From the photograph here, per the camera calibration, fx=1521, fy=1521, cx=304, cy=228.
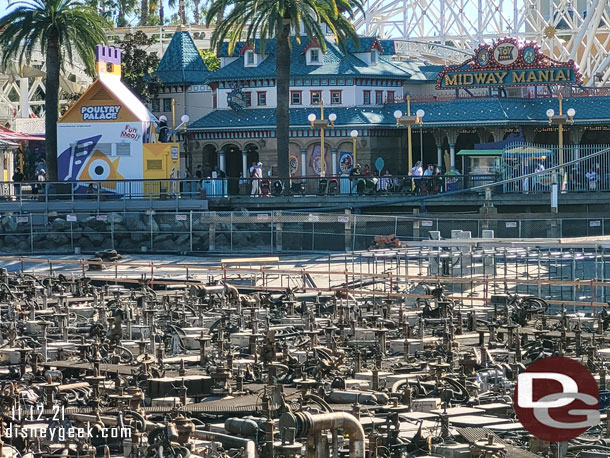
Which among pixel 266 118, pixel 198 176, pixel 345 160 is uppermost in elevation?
pixel 266 118

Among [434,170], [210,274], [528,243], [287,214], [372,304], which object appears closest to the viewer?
[372,304]

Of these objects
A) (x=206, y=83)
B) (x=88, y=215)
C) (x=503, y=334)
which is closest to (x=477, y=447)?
(x=503, y=334)

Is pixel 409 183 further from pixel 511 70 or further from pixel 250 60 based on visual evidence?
pixel 250 60

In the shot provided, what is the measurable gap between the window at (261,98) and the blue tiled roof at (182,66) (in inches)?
208

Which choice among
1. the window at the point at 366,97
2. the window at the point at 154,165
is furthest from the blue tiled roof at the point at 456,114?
the window at the point at 154,165

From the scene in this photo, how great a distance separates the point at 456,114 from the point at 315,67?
32.6ft

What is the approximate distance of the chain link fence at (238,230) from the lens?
62.8 m

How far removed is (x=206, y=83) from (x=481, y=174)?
25.8 metres

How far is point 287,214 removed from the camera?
218ft

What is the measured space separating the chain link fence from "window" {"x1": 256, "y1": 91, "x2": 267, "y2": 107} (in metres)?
20.6

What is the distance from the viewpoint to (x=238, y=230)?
218 feet

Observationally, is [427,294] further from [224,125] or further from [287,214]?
[224,125]

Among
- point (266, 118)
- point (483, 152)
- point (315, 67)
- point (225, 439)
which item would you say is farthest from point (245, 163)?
point (225, 439)

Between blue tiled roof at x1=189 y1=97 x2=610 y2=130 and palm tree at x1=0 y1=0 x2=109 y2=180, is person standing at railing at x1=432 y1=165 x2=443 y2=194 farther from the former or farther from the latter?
palm tree at x1=0 y1=0 x2=109 y2=180
